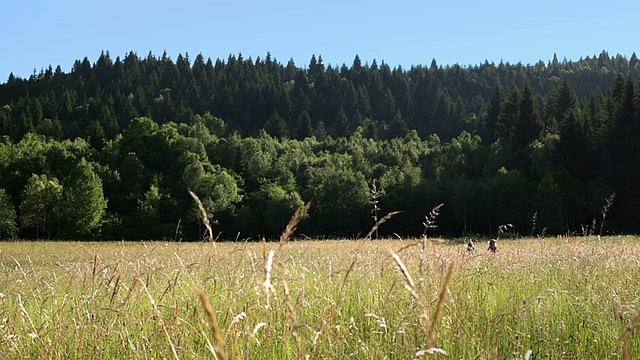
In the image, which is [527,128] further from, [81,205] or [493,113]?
[81,205]

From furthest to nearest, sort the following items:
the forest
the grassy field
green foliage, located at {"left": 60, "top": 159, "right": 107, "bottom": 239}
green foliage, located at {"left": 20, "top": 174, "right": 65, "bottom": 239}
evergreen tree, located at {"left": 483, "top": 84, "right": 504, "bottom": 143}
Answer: evergreen tree, located at {"left": 483, "top": 84, "right": 504, "bottom": 143}
green foliage, located at {"left": 20, "top": 174, "right": 65, "bottom": 239}
green foliage, located at {"left": 60, "top": 159, "right": 107, "bottom": 239}
the forest
the grassy field

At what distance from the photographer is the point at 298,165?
91375mm

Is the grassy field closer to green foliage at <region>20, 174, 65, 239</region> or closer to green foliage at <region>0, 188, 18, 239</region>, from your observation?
green foliage at <region>20, 174, 65, 239</region>

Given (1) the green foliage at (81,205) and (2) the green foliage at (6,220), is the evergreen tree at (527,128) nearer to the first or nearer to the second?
(1) the green foliage at (81,205)

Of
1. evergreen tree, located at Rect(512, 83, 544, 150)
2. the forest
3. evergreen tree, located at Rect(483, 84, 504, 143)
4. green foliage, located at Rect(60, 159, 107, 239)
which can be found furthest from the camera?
evergreen tree, located at Rect(483, 84, 504, 143)

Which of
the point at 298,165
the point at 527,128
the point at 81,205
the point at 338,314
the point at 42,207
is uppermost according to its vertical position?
the point at 527,128

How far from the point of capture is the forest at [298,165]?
49.7 meters

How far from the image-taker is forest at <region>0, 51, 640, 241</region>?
49688mm

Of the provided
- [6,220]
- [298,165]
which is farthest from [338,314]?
[298,165]

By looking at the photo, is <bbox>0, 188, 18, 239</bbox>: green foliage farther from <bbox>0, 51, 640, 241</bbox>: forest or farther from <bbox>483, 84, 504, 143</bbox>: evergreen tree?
<bbox>483, 84, 504, 143</bbox>: evergreen tree

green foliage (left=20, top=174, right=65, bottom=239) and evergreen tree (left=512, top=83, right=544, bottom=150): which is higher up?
evergreen tree (left=512, top=83, right=544, bottom=150)

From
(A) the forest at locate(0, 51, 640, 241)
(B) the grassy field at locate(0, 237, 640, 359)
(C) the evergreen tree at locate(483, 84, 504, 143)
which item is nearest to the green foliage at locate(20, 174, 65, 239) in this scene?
(A) the forest at locate(0, 51, 640, 241)

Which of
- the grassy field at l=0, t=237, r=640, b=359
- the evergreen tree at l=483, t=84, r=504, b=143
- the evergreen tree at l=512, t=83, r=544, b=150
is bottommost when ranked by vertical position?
the grassy field at l=0, t=237, r=640, b=359

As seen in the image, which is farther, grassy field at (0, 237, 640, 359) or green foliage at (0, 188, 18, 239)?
green foliage at (0, 188, 18, 239)
